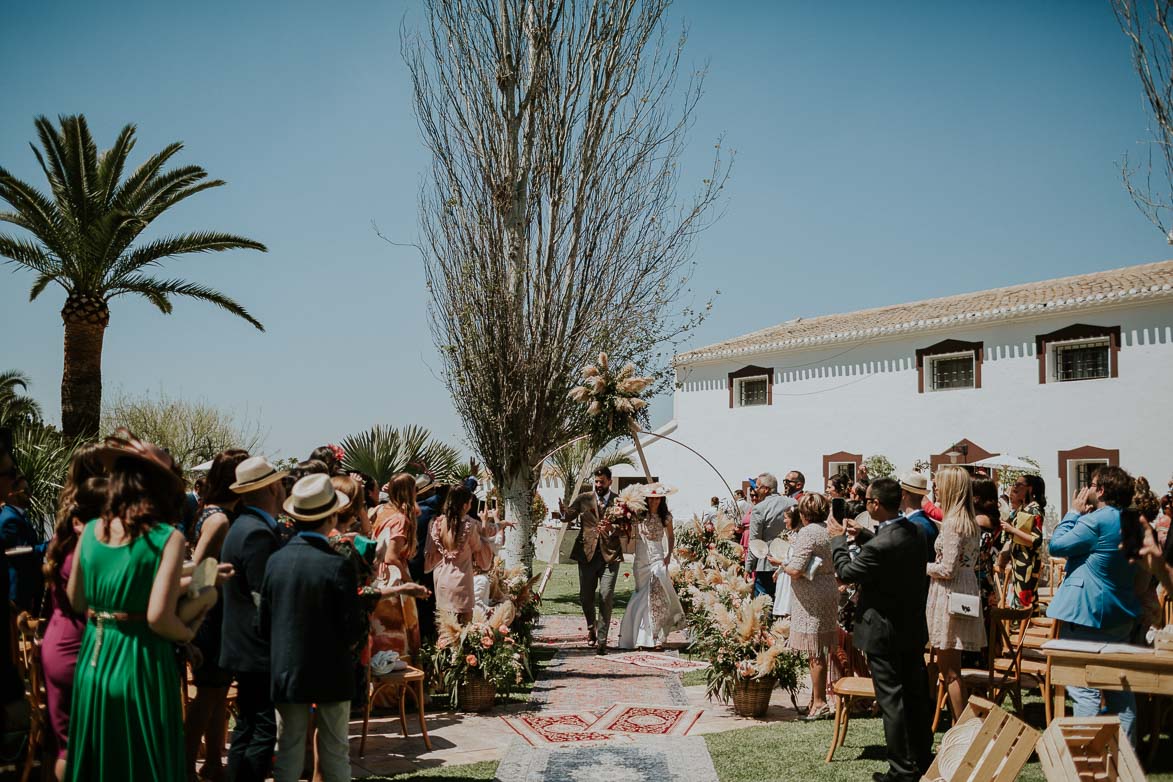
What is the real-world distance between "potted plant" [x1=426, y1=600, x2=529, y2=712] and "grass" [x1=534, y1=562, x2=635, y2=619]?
15.2 ft

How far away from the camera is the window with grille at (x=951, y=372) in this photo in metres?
24.4

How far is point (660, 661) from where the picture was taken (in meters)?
10.4

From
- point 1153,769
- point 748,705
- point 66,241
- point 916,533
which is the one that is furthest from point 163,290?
point 1153,769

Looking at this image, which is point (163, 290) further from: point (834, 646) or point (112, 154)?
point (834, 646)

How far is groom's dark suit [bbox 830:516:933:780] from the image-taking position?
5.68m

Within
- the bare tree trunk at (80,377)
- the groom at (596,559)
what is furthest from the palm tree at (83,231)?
the groom at (596,559)

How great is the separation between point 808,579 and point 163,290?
15.2m

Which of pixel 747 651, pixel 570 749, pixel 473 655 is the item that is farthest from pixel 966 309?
pixel 570 749

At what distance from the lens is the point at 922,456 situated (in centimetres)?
2505

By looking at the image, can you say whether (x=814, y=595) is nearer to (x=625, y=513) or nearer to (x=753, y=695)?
(x=753, y=695)

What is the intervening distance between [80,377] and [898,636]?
16184 millimetres

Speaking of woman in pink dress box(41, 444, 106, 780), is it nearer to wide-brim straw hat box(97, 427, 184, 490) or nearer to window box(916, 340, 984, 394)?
wide-brim straw hat box(97, 427, 184, 490)

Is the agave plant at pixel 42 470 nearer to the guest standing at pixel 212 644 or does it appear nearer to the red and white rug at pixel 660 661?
the red and white rug at pixel 660 661

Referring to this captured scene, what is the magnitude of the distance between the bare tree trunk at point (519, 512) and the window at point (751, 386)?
54.9 feet
